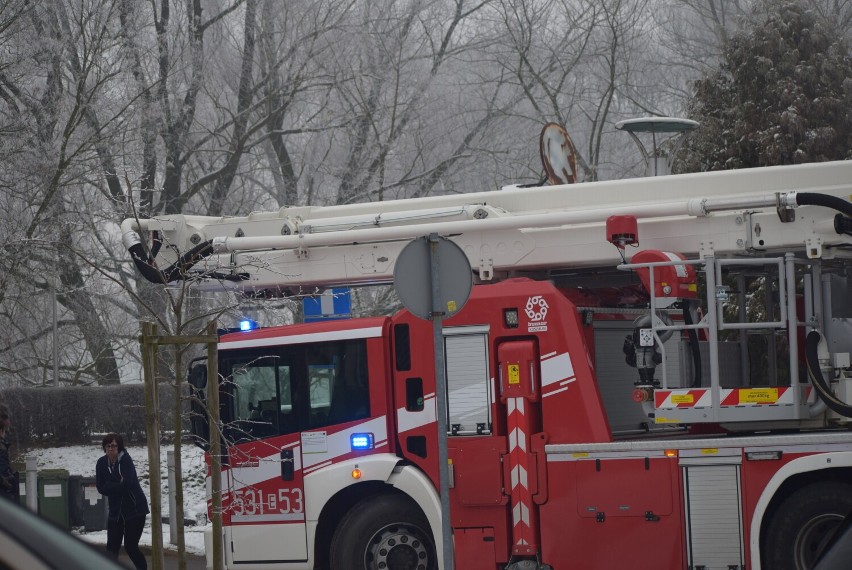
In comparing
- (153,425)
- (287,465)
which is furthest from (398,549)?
(153,425)

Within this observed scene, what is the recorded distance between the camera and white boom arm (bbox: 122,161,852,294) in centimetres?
958

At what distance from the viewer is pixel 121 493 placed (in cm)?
1167

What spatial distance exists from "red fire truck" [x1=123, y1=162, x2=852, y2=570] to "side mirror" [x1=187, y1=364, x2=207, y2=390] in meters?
0.03

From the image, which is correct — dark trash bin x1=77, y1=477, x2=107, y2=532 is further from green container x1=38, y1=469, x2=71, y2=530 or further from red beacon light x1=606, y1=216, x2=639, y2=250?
red beacon light x1=606, y1=216, x2=639, y2=250

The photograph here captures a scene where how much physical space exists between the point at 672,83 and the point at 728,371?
1864 centimetres

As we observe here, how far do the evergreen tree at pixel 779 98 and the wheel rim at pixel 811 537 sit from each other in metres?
11.2

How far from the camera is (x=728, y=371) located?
10.1 metres

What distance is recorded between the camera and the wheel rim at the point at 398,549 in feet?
33.4

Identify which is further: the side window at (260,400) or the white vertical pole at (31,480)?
the white vertical pole at (31,480)

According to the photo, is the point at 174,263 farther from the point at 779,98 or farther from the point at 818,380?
the point at 779,98

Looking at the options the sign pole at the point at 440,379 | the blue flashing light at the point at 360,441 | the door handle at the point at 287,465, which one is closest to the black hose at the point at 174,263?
the door handle at the point at 287,465

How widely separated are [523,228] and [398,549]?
279cm

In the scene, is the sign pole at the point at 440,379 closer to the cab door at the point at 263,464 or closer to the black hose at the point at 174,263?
the cab door at the point at 263,464

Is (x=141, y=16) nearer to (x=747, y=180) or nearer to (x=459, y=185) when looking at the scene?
(x=459, y=185)
